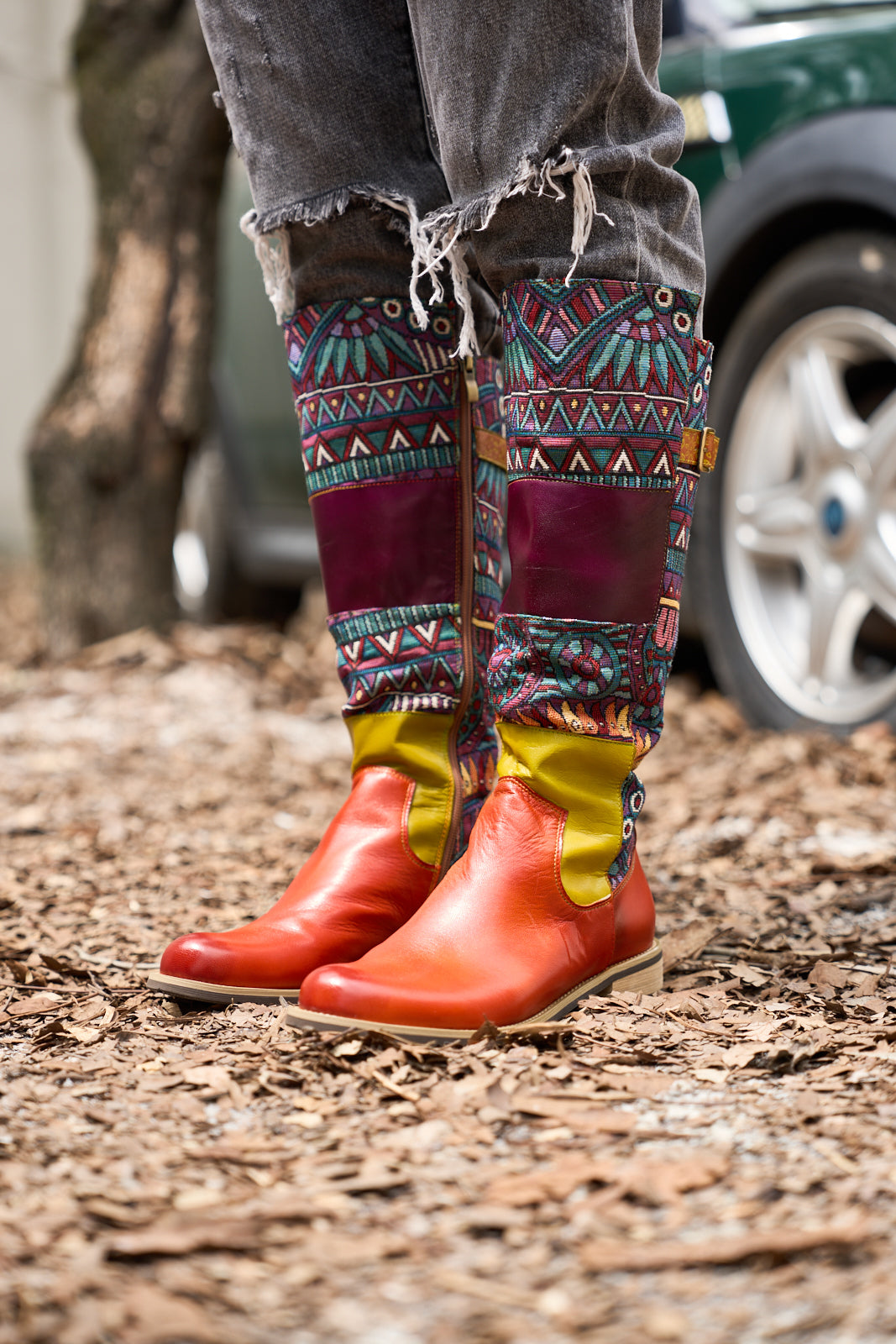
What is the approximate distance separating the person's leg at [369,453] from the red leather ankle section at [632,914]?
177mm

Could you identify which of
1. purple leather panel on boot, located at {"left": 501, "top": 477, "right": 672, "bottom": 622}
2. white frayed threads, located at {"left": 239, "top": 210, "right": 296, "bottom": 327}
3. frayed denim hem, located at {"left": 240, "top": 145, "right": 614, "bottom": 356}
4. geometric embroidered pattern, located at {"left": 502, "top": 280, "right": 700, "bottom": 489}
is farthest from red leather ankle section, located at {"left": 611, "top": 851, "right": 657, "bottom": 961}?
white frayed threads, located at {"left": 239, "top": 210, "right": 296, "bottom": 327}

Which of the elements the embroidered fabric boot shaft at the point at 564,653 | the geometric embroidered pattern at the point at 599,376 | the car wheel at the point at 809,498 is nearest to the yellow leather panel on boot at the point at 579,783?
the embroidered fabric boot shaft at the point at 564,653

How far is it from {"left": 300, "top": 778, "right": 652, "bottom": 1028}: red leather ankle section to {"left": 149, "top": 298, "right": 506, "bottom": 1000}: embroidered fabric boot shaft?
12cm

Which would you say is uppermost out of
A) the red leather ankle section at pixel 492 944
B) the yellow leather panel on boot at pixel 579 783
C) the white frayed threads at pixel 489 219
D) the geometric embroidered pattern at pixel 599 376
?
Result: the white frayed threads at pixel 489 219

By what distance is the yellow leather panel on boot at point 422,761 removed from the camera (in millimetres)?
1280

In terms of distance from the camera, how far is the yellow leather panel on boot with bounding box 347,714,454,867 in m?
1.28

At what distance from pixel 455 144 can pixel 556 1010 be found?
72 cm

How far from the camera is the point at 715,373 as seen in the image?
2.48 m

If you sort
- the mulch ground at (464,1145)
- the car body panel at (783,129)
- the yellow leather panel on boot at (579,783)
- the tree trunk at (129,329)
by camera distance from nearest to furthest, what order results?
the mulch ground at (464,1145), the yellow leather panel on boot at (579,783), the car body panel at (783,129), the tree trunk at (129,329)

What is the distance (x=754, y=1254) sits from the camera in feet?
2.44

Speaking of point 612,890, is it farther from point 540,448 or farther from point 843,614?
point 843,614

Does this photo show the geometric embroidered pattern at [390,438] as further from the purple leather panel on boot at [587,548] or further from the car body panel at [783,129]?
the car body panel at [783,129]

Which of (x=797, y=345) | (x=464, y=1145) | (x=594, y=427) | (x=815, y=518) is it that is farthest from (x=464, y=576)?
(x=797, y=345)

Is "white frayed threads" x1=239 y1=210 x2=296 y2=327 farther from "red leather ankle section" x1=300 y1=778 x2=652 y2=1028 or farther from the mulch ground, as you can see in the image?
the mulch ground
